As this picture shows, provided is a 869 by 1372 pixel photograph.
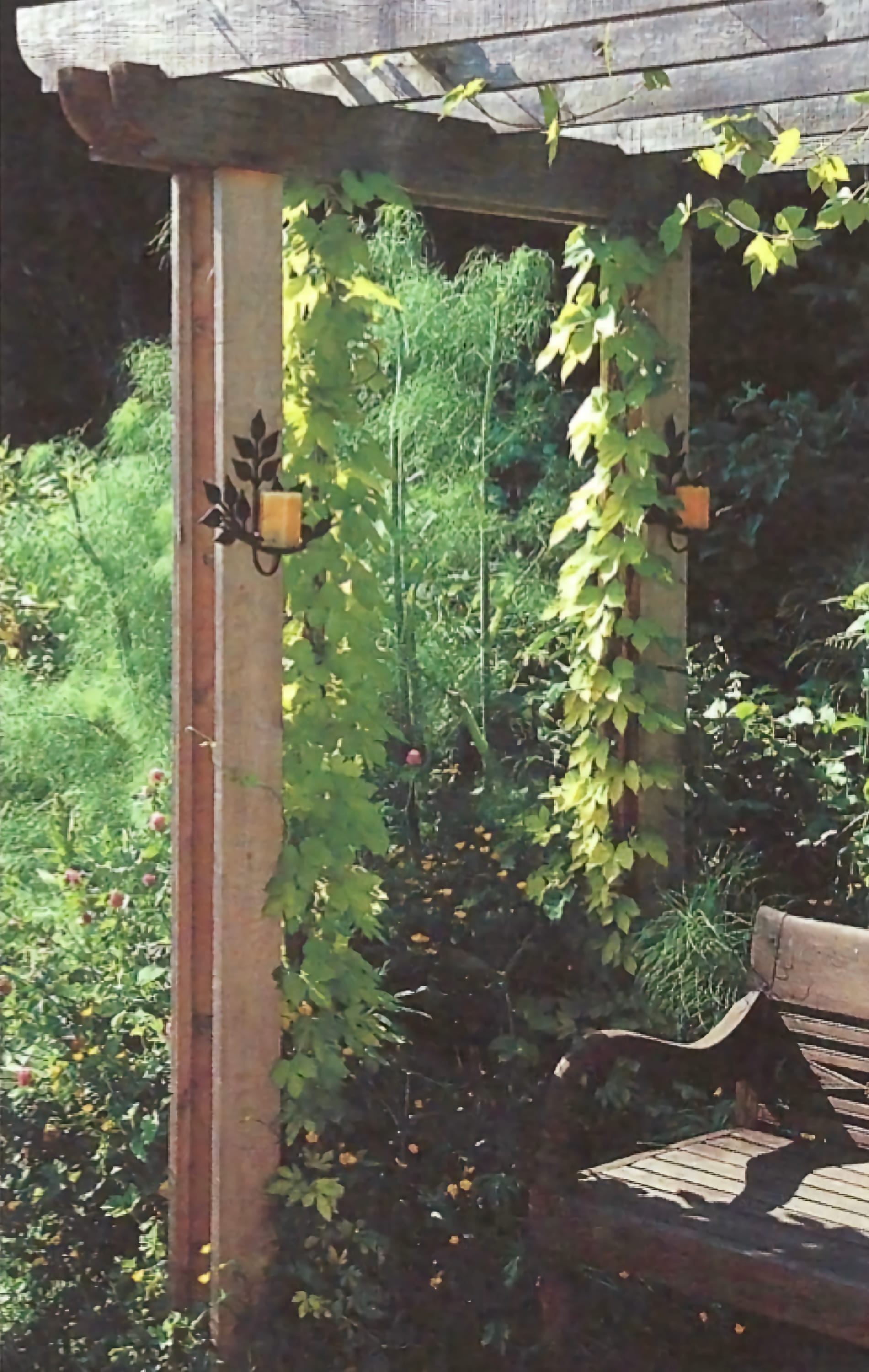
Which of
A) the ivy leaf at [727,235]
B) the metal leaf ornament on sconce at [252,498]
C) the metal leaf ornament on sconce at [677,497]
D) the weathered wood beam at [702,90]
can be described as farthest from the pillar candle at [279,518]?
the metal leaf ornament on sconce at [677,497]

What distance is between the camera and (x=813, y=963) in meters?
3.39

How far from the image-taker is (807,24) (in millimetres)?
2844

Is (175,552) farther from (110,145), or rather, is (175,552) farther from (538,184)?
(538,184)

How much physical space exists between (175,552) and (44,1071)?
132 centimetres

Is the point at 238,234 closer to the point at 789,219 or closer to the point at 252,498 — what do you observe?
the point at 252,498

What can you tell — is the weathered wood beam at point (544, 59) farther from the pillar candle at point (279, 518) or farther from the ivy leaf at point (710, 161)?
the pillar candle at point (279, 518)

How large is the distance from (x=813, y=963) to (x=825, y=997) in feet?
0.22

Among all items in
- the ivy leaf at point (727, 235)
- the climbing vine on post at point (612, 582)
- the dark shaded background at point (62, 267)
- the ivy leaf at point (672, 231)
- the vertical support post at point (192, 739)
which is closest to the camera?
the vertical support post at point (192, 739)

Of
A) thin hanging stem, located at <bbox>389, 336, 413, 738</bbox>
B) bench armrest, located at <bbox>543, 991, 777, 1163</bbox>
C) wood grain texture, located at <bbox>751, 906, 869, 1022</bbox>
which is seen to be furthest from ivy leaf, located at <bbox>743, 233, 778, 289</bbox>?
thin hanging stem, located at <bbox>389, 336, 413, 738</bbox>

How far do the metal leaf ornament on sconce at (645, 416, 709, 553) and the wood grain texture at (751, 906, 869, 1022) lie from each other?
3.56ft

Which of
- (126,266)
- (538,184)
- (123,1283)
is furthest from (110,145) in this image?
(126,266)

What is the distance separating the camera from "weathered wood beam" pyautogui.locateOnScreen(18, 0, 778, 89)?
2.69 m

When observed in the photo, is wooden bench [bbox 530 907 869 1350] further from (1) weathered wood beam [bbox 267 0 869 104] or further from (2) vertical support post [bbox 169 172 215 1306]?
(1) weathered wood beam [bbox 267 0 869 104]

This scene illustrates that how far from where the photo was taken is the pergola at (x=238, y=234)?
3000mm
